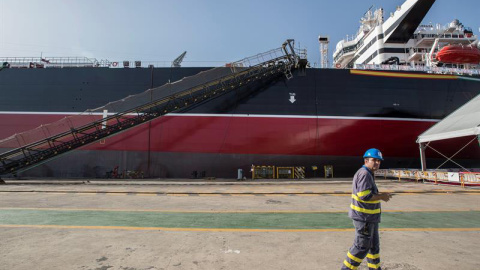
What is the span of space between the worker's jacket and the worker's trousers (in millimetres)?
76

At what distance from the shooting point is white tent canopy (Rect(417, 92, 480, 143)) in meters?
11.5

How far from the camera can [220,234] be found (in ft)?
15.4

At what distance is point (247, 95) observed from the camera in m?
16.4

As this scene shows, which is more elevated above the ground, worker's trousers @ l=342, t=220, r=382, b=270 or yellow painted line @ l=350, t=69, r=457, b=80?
yellow painted line @ l=350, t=69, r=457, b=80

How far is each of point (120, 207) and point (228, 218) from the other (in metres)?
3.32

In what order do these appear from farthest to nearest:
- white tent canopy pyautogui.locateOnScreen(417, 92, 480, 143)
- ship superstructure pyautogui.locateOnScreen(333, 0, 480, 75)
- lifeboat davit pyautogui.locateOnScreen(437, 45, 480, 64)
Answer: ship superstructure pyautogui.locateOnScreen(333, 0, 480, 75) → lifeboat davit pyautogui.locateOnScreen(437, 45, 480, 64) → white tent canopy pyautogui.locateOnScreen(417, 92, 480, 143)

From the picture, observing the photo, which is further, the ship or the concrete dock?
the ship

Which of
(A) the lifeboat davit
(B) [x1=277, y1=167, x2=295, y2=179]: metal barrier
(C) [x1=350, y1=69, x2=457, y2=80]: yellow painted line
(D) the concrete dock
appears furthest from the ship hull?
(D) the concrete dock

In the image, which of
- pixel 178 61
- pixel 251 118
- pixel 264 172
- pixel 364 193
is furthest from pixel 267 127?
pixel 364 193

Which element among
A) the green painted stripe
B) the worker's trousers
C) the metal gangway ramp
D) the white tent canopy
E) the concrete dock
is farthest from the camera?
the metal gangway ramp

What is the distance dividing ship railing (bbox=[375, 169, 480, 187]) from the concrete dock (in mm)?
4383

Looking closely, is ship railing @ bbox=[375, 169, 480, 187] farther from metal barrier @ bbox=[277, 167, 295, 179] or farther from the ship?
metal barrier @ bbox=[277, 167, 295, 179]

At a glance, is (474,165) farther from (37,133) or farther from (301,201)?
(37,133)

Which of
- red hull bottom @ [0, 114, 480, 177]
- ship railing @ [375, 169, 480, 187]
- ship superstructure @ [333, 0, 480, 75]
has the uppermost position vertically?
ship superstructure @ [333, 0, 480, 75]
